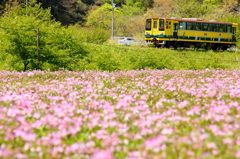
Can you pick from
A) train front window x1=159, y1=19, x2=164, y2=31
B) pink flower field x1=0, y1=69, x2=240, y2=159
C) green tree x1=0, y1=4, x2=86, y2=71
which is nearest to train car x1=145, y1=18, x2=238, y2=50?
train front window x1=159, y1=19, x2=164, y2=31

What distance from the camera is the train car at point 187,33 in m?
29.3

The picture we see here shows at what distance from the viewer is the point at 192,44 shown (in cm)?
3142

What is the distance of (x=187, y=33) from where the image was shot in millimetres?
30219

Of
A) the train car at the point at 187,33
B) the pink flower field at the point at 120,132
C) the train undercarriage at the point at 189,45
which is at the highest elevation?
the train car at the point at 187,33

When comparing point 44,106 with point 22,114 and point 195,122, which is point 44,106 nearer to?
point 22,114

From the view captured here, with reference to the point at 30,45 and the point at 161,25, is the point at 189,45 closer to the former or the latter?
the point at 161,25

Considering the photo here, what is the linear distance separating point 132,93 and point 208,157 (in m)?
2.71

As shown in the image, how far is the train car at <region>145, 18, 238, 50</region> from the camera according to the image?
96.1ft

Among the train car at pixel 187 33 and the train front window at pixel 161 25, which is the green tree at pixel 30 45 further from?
the train car at pixel 187 33

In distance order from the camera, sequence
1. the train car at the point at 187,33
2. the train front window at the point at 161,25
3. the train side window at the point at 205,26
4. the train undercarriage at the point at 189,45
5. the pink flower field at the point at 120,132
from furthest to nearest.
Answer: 1. the train side window at the point at 205,26
2. the train undercarriage at the point at 189,45
3. the train car at the point at 187,33
4. the train front window at the point at 161,25
5. the pink flower field at the point at 120,132

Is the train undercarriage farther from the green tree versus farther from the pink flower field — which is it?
the pink flower field

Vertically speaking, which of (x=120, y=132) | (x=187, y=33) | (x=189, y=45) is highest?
(x=187, y=33)

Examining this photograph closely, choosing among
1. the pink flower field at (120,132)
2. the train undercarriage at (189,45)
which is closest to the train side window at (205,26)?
the train undercarriage at (189,45)

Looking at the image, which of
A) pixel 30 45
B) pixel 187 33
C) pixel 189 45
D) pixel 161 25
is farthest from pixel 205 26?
pixel 30 45
